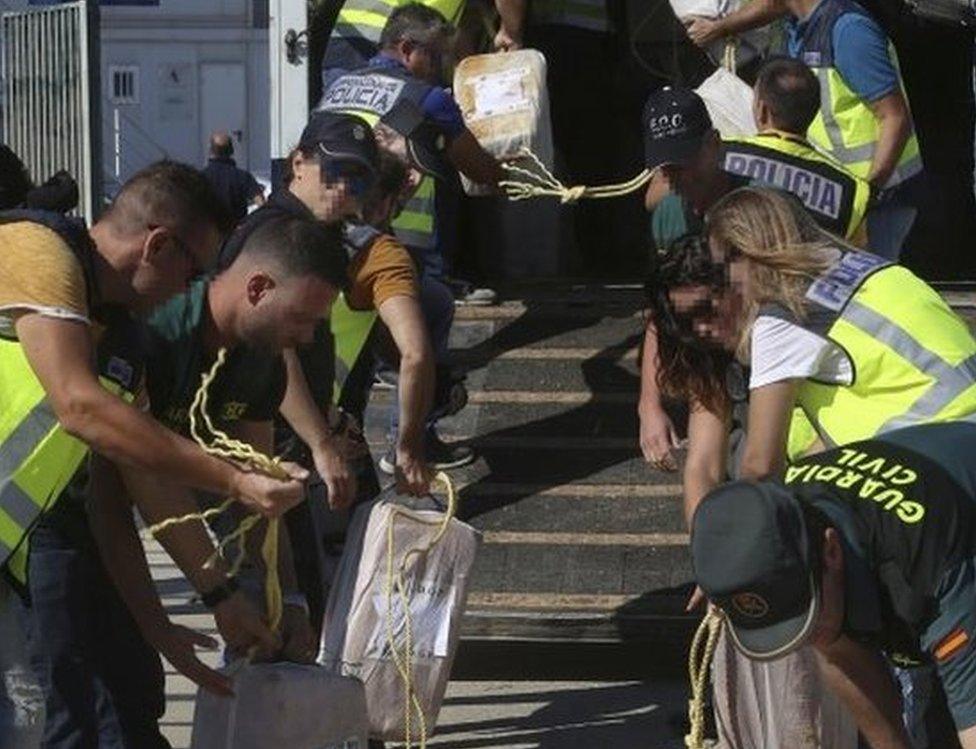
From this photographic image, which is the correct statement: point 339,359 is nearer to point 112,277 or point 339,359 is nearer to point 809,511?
point 112,277

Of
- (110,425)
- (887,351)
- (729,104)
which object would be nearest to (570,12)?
(729,104)

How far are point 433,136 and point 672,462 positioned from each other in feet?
5.71

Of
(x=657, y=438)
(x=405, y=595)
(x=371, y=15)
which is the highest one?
(x=371, y=15)

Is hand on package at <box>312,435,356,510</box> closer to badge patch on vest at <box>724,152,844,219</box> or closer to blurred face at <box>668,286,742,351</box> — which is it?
blurred face at <box>668,286,742,351</box>

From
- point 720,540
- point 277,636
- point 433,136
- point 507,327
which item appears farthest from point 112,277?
point 507,327

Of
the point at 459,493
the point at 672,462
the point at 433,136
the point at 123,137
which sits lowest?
the point at 123,137

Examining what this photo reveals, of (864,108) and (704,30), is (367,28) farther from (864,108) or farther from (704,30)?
(864,108)

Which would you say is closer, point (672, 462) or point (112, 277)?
point (112, 277)

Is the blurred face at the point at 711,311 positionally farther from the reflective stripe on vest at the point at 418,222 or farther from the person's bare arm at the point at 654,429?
the reflective stripe on vest at the point at 418,222

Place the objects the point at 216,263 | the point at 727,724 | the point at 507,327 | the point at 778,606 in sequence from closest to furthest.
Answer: the point at 778,606 < the point at 216,263 < the point at 727,724 < the point at 507,327

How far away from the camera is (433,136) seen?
25.8 feet

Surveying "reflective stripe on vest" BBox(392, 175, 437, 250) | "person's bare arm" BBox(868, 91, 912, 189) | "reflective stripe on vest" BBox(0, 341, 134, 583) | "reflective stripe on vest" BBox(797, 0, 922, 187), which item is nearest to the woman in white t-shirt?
"reflective stripe on vest" BBox(0, 341, 134, 583)

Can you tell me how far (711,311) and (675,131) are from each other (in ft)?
5.45

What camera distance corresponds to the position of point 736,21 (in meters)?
8.69
